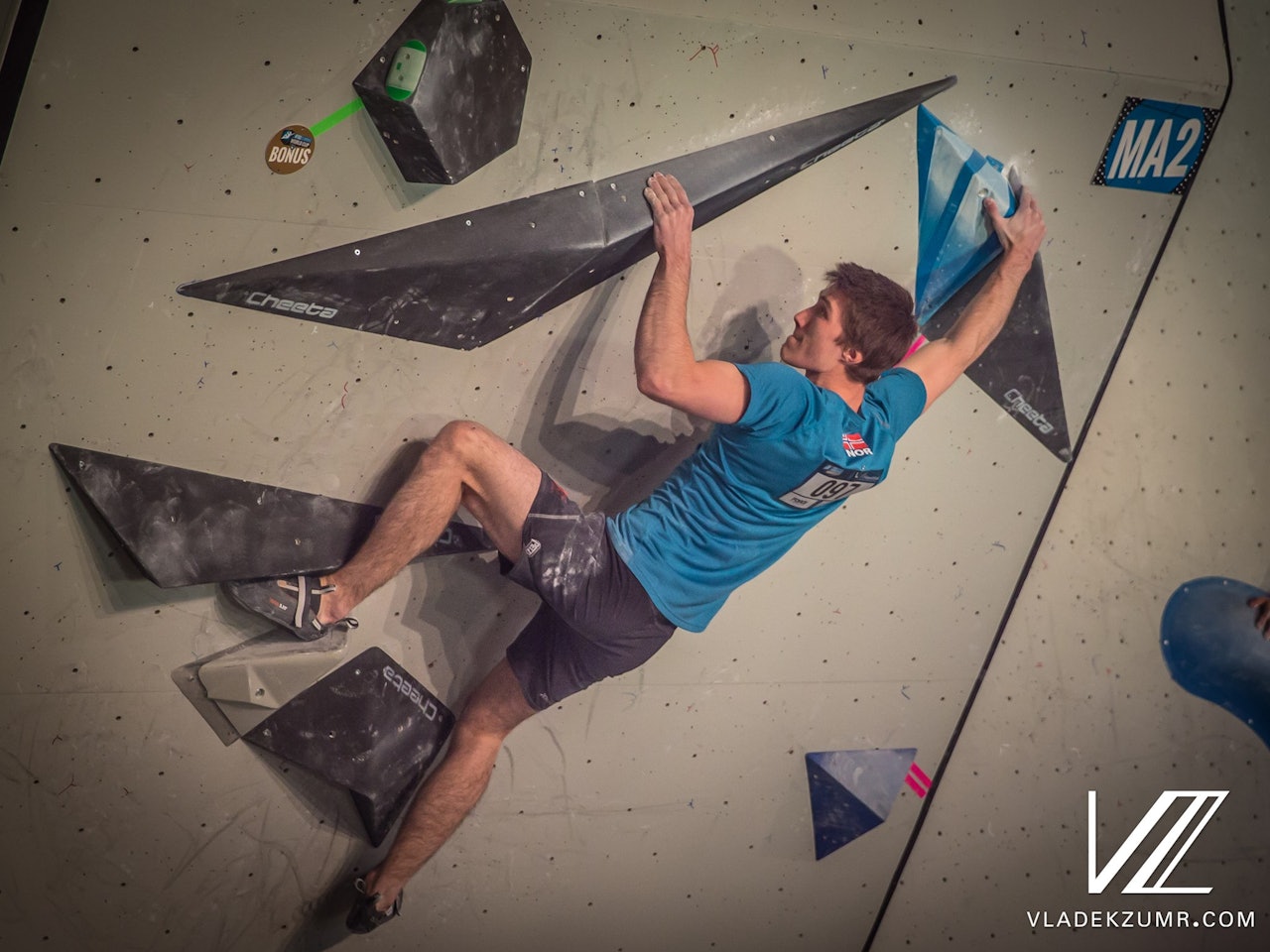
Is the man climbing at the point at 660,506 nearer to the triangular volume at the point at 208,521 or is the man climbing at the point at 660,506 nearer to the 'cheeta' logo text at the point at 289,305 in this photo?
the triangular volume at the point at 208,521

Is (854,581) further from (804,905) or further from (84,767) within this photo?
(84,767)

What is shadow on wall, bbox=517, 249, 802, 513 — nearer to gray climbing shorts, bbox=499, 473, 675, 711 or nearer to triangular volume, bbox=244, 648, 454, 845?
gray climbing shorts, bbox=499, 473, 675, 711

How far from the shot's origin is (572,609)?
69.8 inches

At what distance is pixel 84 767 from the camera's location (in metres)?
1.77

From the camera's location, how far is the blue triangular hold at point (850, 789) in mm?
2256

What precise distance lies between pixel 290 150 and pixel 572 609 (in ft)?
3.04

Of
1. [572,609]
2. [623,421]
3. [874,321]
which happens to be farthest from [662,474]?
[874,321]

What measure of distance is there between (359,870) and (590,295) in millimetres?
1251

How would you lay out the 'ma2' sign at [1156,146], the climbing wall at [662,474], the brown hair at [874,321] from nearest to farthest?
the climbing wall at [662,474], the brown hair at [874,321], the 'ma2' sign at [1156,146]

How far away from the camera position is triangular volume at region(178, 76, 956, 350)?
1.66m

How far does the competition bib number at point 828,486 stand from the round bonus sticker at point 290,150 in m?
1.03

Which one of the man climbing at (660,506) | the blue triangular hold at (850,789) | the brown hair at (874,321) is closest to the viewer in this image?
the man climbing at (660,506)

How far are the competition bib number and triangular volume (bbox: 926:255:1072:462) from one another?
40cm

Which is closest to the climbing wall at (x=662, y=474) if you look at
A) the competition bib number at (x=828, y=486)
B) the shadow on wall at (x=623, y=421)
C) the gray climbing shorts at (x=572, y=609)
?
the shadow on wall at (x=623, y=421)
